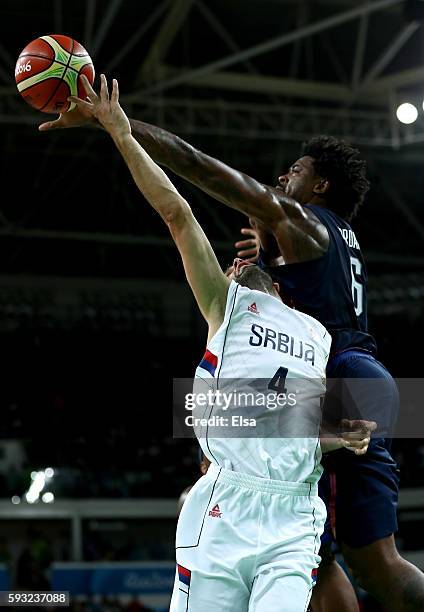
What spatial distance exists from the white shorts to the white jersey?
0.08 meters

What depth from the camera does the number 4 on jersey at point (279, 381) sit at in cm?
378

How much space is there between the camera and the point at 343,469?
4629mm

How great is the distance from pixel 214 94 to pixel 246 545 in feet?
45.9

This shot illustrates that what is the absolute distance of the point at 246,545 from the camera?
358 cm

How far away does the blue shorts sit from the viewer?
179 inches

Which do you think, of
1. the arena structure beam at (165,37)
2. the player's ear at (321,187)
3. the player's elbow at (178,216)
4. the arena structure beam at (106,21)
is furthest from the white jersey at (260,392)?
the arena structure beam at (165,37)

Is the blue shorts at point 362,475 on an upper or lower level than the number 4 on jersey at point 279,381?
lower

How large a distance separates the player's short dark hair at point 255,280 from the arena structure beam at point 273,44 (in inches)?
356

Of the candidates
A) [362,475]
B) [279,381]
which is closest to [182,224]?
[279,381]

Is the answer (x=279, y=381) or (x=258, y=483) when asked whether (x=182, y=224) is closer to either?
(x=279, y=381)

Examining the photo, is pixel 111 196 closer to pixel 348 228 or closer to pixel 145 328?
pixel 145 328

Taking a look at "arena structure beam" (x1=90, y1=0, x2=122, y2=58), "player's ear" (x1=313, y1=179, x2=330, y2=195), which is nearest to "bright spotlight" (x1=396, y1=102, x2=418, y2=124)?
"arena structure beam" (x1=90, y1=0, x2=122, y2=58)

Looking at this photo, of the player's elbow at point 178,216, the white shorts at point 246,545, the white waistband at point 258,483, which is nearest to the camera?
the white shorts at point 246,545

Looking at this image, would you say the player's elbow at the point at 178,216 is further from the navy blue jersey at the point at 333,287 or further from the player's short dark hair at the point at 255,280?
the navy blue jersey at the point at 333,287
